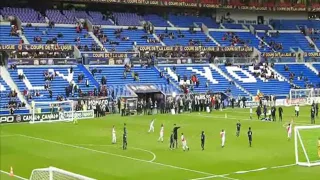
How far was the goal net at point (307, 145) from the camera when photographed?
91.9ft

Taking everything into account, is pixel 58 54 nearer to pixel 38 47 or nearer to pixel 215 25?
pixel 38 47

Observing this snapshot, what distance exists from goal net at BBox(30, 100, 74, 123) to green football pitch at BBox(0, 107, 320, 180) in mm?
2248

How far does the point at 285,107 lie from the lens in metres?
63.8

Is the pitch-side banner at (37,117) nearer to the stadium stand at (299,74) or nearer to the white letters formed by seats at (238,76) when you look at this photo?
the white letters formed by seats at (238,76)

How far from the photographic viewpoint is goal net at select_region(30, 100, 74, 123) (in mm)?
50750

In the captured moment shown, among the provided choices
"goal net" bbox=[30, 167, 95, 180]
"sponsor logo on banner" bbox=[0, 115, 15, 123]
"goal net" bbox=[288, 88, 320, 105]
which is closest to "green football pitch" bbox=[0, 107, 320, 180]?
"sponsor logo on banner" bbox=[0, 115, 15, 123]

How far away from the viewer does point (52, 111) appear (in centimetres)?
5206

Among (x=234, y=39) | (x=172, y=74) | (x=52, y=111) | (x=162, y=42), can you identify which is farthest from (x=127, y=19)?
(x=52, y=111)

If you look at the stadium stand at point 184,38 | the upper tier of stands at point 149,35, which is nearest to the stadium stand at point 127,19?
the upper tier of stands at point 149,35

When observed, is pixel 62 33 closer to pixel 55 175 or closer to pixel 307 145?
pixel 307 145

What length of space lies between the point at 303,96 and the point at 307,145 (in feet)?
135

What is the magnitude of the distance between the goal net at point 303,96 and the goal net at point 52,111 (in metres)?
26.9

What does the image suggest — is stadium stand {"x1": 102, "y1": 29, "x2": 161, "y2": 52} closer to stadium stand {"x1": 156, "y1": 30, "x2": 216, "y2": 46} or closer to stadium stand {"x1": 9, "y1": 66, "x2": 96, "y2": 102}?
stadium stand {"x1": 156, "y1": 30, "x2": 216, "y2": 46}

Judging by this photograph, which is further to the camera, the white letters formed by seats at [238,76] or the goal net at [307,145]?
the white letters formed by seats at [238,76]
